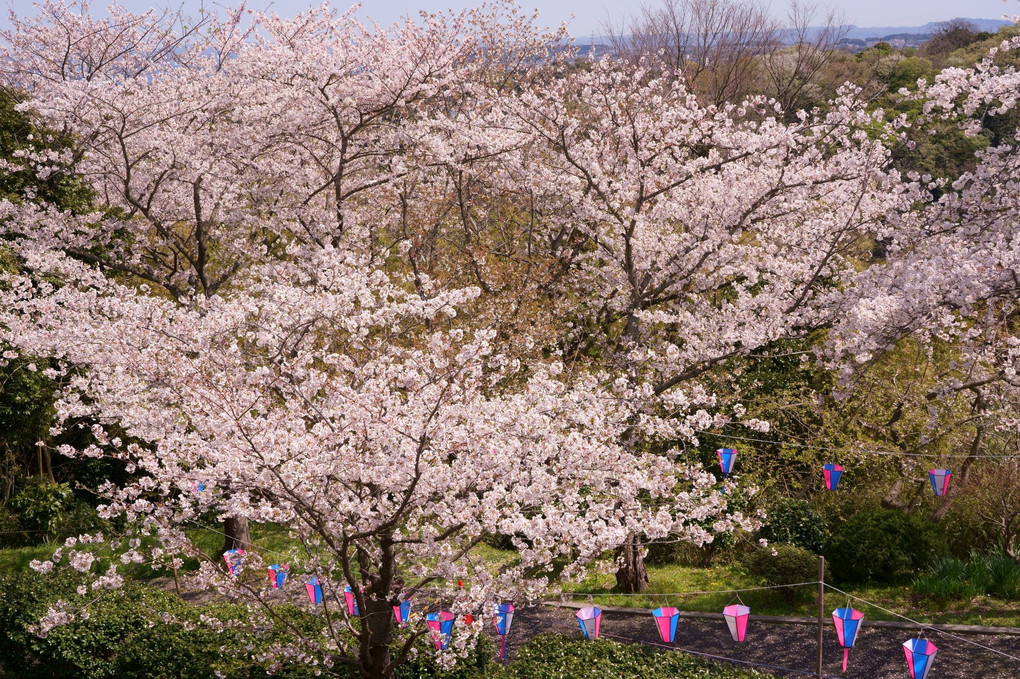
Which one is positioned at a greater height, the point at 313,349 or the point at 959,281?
the point at 959,281

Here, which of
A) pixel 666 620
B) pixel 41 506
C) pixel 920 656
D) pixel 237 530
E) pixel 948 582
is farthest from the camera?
pixel 41 506

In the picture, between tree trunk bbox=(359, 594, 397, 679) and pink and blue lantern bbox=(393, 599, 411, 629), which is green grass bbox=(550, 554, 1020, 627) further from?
tree trunk bbox=(359, 594, 397, 679)

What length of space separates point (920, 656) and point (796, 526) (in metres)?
4.32

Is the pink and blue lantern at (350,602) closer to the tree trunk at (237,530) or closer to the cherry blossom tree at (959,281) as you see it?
the tree trunk at (237,530)

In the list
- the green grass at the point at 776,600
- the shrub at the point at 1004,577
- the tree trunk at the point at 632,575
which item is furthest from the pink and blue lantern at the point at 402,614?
the shrub at the point at 1004,577

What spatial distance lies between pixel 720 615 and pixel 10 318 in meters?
9.51

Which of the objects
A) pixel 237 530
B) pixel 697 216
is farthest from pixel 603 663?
pixel 237 530

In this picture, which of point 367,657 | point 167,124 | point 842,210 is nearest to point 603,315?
point 842,210

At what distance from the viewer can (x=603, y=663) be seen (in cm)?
771

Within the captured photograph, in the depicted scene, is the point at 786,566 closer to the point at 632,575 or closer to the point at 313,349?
the point at 632,575

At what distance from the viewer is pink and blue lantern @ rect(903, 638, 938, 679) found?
21.7 ft

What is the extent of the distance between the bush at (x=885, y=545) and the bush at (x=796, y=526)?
319mm

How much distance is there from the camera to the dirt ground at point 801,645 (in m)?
8.68

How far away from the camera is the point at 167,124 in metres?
11.5
